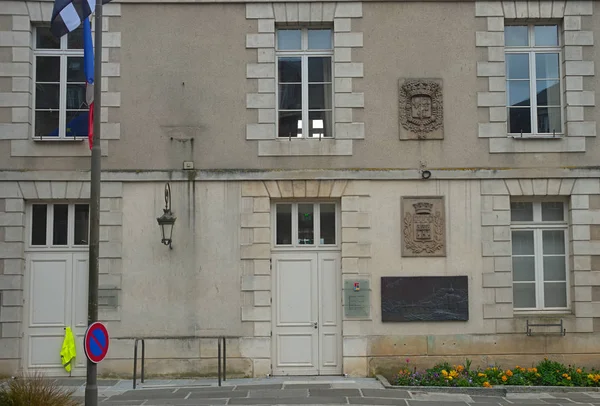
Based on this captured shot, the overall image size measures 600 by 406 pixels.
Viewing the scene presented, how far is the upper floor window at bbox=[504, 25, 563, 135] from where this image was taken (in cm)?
1188

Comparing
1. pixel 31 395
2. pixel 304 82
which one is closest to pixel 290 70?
pixel 304 82

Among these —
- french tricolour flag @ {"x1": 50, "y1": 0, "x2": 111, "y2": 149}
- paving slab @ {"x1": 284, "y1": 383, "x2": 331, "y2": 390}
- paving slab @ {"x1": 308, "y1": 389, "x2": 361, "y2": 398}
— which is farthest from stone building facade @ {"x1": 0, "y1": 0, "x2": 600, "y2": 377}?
french tricolour flag @ {"x1": 50, "y1": 0, "x2": 111, "y2": 149}

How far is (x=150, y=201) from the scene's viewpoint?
37.8ft

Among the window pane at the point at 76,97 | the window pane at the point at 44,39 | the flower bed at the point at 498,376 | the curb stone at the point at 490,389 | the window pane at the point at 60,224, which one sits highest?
the window pane at the point at 44,39

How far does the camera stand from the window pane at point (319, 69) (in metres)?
12.0

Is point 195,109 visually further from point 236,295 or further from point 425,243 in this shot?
point 425,243

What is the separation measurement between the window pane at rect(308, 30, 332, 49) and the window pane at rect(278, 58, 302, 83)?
0.37 m

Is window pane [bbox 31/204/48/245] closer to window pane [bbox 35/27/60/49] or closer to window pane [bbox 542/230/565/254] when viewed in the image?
window pane [bbox 35/27/60/49]

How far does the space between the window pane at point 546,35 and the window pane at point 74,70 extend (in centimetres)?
772

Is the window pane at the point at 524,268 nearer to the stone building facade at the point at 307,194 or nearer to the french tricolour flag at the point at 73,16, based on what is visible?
the stone building facade at the point at 307,194

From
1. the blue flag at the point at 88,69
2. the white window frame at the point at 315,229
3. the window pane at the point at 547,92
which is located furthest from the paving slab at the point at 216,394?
the window pane at the point at 547,92

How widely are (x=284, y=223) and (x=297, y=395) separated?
118 inches

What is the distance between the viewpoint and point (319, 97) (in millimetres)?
11992

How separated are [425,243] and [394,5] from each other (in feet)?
13.1
